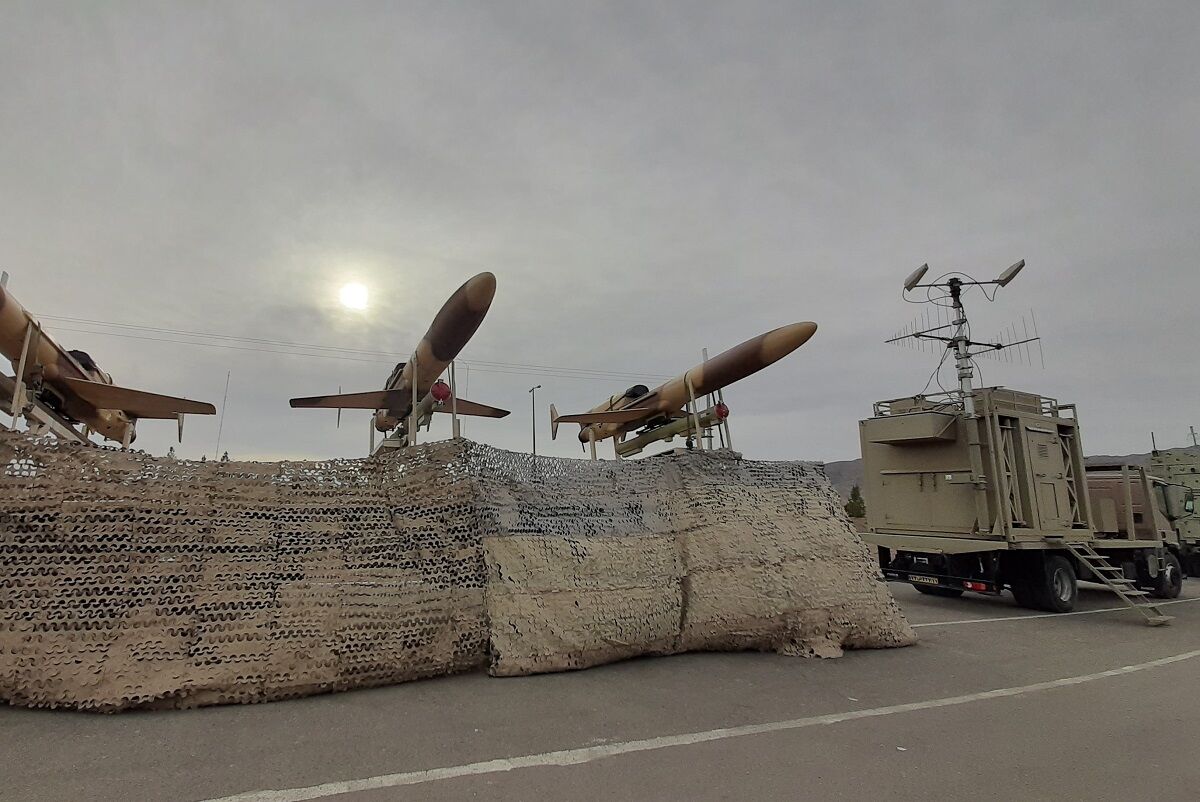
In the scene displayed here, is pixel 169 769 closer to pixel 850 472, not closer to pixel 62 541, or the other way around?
pixel 62 541

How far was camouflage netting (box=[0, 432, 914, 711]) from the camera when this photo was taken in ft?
12.8

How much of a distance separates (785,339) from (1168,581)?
9.46m

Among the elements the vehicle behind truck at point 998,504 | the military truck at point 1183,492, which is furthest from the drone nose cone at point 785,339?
the military truck at point 1183,492

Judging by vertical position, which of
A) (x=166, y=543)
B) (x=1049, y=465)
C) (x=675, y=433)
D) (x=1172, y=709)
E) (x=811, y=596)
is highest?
(x=675, y=433)

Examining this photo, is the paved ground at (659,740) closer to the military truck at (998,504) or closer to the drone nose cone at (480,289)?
the military truck at (998,504)

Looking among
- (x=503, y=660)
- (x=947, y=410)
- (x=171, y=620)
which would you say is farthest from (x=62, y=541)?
(x=947, y=410)

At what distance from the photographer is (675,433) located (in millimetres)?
10672

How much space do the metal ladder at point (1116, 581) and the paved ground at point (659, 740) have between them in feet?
13.7

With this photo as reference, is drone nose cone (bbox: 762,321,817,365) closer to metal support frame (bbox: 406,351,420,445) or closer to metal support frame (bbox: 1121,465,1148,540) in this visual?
metal support frame (bbox: 406,351,420,445)

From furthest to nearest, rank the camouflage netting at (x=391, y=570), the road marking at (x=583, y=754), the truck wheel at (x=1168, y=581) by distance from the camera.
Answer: the truck wheel at (x=1168, y=581) < the camouflage netting at (x=391, y=570) < the road marking at (x=583, y=754)

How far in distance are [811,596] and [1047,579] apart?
20.7 ft

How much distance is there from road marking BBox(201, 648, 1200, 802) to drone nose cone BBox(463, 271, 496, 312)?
589 centimetres

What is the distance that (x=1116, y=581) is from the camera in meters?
9.45

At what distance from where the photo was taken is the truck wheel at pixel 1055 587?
379 inches
